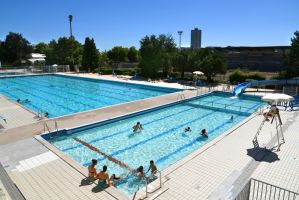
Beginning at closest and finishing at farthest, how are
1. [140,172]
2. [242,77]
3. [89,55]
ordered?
[140,172] < [242,77] < [89,55]

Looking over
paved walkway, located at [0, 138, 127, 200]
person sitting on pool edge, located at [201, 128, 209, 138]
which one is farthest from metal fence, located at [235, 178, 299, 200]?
person sitting on pool edge, located at [201, 128, 209, 138]

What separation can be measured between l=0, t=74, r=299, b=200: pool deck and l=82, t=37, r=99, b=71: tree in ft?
113

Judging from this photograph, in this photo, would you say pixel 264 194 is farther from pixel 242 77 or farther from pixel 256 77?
pixel 242 77

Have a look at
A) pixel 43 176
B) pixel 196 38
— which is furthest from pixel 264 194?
pixel 196 38

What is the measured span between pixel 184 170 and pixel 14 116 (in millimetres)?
Result: 11968

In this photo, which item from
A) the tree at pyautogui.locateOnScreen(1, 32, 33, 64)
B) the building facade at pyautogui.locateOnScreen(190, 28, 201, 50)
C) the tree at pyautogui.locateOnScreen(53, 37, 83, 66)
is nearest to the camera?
the tree at pyautogui.locateOnScreen(53, 37, 83, 66)

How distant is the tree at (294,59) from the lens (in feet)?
80.0

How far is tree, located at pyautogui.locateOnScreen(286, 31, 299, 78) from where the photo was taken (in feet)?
80.0

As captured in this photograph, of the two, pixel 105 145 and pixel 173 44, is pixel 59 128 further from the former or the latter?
pixel 173 44

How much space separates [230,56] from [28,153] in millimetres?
48317

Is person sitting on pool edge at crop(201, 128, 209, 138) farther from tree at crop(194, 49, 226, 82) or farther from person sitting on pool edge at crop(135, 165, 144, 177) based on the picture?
tree at crop(194, 49, 226, 82)

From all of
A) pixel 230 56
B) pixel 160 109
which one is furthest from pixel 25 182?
pixel 230 56

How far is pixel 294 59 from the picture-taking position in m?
24.5

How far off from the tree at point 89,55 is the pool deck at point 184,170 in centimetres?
3450
